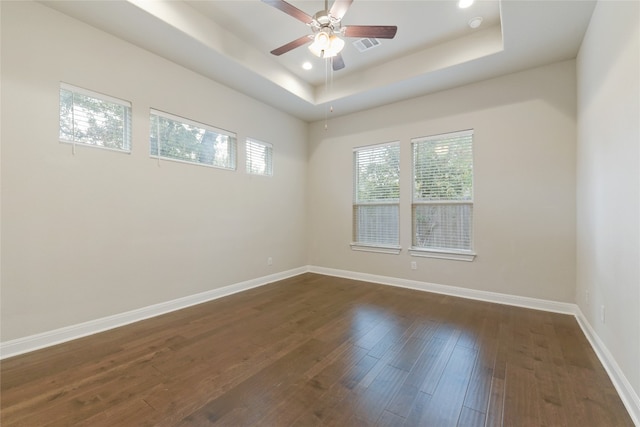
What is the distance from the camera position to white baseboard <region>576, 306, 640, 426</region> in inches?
62.2

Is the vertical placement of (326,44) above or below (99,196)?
above

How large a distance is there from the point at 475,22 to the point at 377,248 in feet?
11.0

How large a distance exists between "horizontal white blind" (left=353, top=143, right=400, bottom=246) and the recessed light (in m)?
1.84

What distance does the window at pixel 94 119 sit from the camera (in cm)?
257

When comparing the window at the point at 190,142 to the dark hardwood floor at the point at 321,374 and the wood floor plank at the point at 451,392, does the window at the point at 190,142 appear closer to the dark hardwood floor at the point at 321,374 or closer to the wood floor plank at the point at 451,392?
the dark hardwood floor at the point at 321,374

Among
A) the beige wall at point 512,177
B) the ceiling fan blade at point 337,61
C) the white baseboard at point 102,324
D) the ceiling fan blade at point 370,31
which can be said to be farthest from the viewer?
the beige wall at point 512,177

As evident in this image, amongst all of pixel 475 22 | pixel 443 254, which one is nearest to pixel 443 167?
pixel 443 254

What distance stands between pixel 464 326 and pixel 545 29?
3201mm

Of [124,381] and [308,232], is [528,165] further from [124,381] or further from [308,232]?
[124,381]

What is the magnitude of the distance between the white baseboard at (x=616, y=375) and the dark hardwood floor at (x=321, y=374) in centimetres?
5

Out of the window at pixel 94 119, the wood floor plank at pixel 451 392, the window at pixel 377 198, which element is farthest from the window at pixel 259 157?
the wood floor plank at pixel 451 392

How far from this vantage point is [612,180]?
6.66 ft

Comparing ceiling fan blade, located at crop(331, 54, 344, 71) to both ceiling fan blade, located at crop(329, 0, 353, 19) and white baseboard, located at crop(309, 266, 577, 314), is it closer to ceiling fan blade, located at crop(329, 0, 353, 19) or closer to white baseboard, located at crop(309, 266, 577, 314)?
ceiling fan blade, located at crop(329, 0, 353, 19)

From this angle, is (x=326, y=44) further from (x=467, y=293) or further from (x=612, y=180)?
(x=467, y=293)
